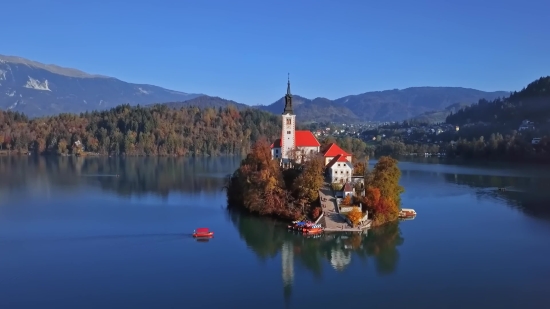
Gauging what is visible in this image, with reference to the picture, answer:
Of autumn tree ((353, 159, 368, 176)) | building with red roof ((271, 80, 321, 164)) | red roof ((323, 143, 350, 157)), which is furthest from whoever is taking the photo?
building with red roof ((271, 80, 321, 164))

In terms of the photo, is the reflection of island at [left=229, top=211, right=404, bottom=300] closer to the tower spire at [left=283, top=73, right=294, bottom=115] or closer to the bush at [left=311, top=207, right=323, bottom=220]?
the bush at [left=311, top=207, right=323, bottom=220]

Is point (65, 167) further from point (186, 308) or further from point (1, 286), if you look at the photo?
point (186, 308)

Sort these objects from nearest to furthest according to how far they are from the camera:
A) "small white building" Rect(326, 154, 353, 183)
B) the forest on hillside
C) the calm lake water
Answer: the calm lake water < "small white building" Rect(326, 154, 353, 183) < the forest on hillside

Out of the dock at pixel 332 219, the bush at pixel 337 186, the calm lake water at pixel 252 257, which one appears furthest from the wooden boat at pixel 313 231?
the bush at pixel 337 186

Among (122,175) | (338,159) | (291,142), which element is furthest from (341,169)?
(122,175)

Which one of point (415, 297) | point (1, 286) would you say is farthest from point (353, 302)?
point (1, 286)

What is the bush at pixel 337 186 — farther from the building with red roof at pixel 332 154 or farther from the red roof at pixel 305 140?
the red roof at pixel 305 140

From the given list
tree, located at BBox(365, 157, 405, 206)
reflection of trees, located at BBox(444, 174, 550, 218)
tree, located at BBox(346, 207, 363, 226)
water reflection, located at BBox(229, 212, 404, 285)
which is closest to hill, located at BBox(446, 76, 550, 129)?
reflection of trees, located at BBox(444, 174, 550, 218)
